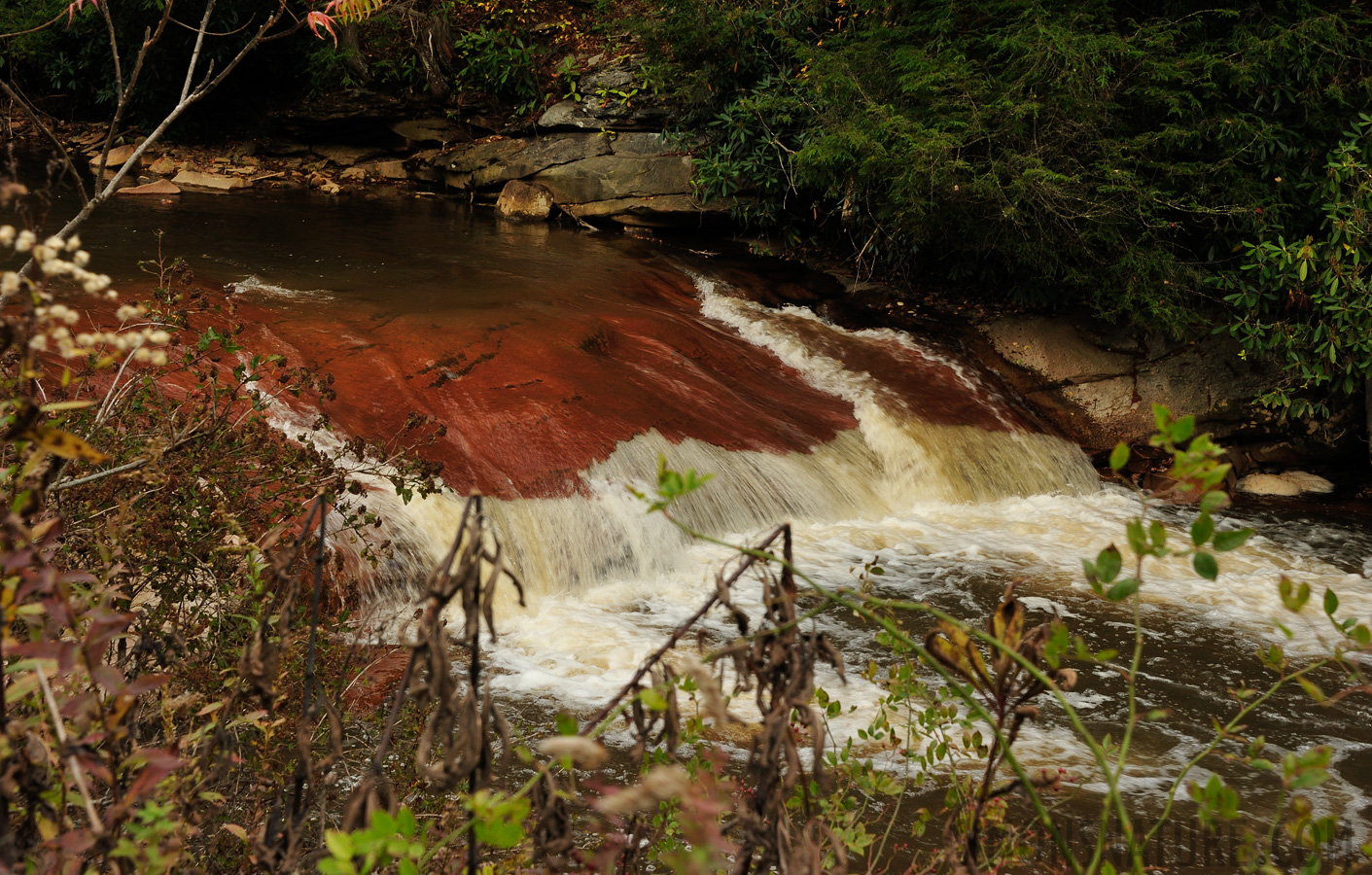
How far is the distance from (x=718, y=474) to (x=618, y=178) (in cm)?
795

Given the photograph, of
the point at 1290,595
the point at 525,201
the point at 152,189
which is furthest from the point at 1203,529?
the point at 152,189

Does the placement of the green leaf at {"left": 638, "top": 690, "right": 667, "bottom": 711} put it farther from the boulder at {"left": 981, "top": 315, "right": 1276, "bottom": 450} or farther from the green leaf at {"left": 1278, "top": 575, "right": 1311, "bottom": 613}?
the boulder at {"left": 981, "top": 315, "right": 1276, "bottom": 450}

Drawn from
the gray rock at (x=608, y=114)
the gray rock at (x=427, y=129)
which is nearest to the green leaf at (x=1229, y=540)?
the gray rock at (x=608, y=114)

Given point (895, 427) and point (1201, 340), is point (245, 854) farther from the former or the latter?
point (1201, 340)

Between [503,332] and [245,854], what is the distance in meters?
6.12

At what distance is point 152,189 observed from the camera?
13.8 meters

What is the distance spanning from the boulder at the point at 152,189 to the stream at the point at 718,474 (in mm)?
2624

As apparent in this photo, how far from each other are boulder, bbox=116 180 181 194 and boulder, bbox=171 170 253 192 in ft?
2.09

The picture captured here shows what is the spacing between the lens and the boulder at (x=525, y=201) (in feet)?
45.6

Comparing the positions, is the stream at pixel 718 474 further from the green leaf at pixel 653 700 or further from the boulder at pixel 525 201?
the green leaf at pixel 653 700

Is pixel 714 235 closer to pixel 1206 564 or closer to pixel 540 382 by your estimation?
pixel 540 382

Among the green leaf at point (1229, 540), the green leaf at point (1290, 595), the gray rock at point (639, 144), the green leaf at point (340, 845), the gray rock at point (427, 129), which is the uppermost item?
the gray rock at point (639, 144)

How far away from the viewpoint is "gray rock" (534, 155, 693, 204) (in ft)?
43.3

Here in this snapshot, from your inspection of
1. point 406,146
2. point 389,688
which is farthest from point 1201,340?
point 406,146
